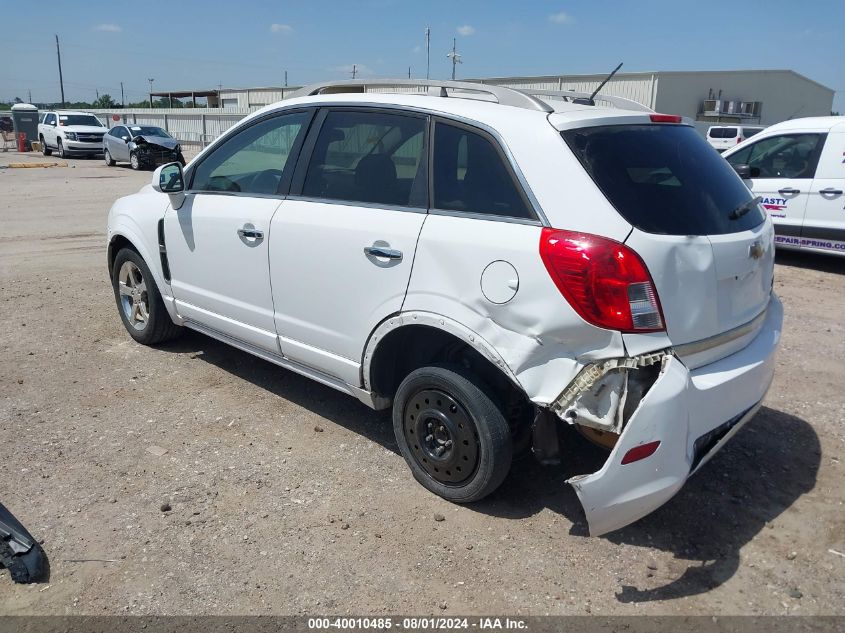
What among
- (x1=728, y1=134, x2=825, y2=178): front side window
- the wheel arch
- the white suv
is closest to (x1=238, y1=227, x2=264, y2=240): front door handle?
the white suv

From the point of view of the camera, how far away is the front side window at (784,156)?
8.59 meters

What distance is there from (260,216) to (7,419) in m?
2.06

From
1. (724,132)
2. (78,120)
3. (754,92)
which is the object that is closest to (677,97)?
(754,92)

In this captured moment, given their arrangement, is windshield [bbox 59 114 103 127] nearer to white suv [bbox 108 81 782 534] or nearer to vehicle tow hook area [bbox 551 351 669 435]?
white suv [bbox 108 81 782 534]

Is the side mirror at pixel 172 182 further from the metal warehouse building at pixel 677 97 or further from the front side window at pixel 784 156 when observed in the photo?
the metal warehouse building at pixel 677 97

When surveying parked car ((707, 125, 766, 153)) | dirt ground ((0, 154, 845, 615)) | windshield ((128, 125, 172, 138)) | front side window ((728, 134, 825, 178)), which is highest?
parked car ((707, 125, 766, 153))

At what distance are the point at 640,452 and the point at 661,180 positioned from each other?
1189 millimetres

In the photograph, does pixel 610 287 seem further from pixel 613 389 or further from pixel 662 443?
pixel 662 443

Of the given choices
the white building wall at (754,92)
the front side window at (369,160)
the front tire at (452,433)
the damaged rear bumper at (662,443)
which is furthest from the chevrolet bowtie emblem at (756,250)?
the white building wall at (754,92)

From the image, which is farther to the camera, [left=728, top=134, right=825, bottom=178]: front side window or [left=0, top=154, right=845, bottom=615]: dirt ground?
[left=728, top=134, right=825, bottom=178]: front side window

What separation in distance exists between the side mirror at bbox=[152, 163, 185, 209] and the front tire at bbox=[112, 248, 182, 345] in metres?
0.72

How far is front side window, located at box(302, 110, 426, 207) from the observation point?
340cm

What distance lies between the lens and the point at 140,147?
24531 mm

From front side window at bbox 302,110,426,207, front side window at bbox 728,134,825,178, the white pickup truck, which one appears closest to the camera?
front side window at bbox 302,110,426,207
